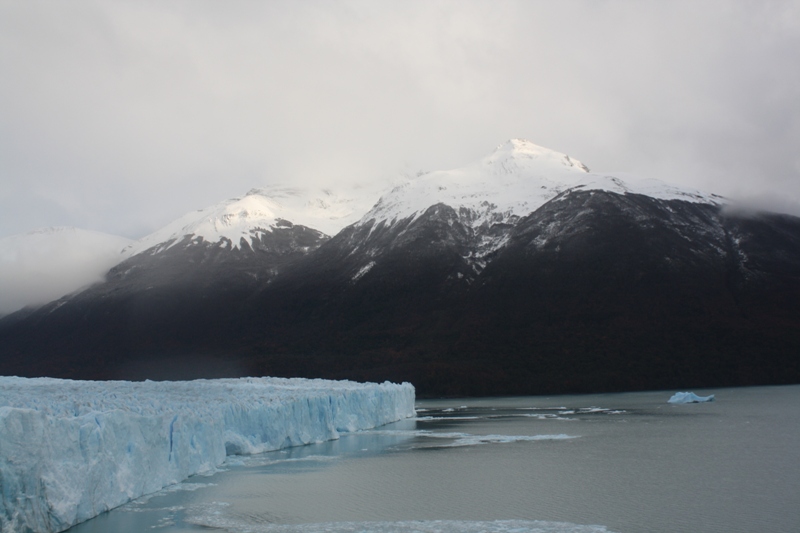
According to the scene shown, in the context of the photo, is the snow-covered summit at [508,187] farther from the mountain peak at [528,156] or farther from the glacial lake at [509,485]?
the glacial lake at [509,485]

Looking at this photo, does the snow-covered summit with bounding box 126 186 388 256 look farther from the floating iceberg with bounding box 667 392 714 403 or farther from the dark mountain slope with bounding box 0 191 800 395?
the floating iceberg with bounding box 667 392 714 403

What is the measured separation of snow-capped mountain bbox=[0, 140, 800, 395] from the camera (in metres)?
67.3

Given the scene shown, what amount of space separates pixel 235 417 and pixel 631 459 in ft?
40.9

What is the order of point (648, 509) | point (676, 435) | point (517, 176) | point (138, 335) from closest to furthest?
point (648, 509)
point (676, 435)
point (138, 335)
point (517, 176)

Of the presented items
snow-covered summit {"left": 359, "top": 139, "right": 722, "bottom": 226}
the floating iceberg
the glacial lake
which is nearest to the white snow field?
the glacial lake

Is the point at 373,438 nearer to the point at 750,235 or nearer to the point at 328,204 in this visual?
the point at 750,235

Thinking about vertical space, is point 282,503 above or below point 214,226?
below

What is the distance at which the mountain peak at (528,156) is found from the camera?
12681 centimetres

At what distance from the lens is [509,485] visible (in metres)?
18.0

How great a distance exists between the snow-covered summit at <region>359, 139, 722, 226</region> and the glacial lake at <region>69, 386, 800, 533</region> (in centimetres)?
7704

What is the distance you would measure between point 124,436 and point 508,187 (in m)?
106

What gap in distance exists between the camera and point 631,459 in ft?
70.2

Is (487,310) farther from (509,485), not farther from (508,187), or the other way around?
(509,485)

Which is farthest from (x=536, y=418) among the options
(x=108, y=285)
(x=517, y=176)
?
(x=108, y=285)
